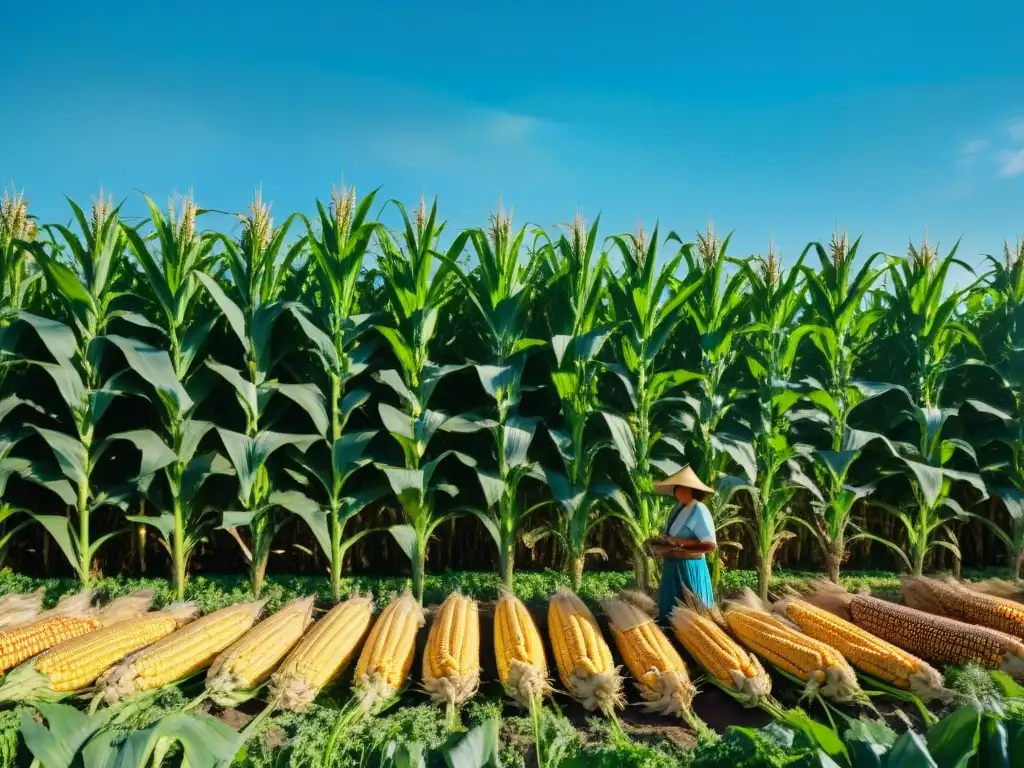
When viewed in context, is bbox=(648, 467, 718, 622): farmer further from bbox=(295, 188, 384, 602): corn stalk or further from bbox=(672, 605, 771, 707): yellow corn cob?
bbox=(295, 188, 384, 602): corn stalk

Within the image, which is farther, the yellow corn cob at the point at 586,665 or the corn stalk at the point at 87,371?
the corn stalk at the point at 87,371

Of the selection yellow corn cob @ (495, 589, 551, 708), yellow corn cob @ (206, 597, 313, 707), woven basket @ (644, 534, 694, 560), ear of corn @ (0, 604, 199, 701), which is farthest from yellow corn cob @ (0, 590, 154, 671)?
woven basket @ (644, 534, 694, 560)

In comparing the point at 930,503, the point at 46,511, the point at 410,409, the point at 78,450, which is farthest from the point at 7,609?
the point at 930,503

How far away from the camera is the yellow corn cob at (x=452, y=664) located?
3350mm

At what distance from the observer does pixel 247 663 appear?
3543mm

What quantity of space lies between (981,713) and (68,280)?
21.2ft

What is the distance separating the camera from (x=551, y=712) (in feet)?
11.1

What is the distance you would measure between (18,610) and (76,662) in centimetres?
138

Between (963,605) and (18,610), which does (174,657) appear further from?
(963,605)

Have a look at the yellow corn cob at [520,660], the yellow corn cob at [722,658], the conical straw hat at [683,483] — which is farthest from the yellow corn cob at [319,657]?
the conical straw hat at [683,483]

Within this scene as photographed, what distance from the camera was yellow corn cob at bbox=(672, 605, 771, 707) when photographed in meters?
3.47

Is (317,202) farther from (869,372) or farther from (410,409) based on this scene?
(869,372)

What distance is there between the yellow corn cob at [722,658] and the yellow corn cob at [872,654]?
51 centimetres

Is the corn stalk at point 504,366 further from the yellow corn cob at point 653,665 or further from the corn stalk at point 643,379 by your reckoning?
the yellow corn cob at point 653,665
